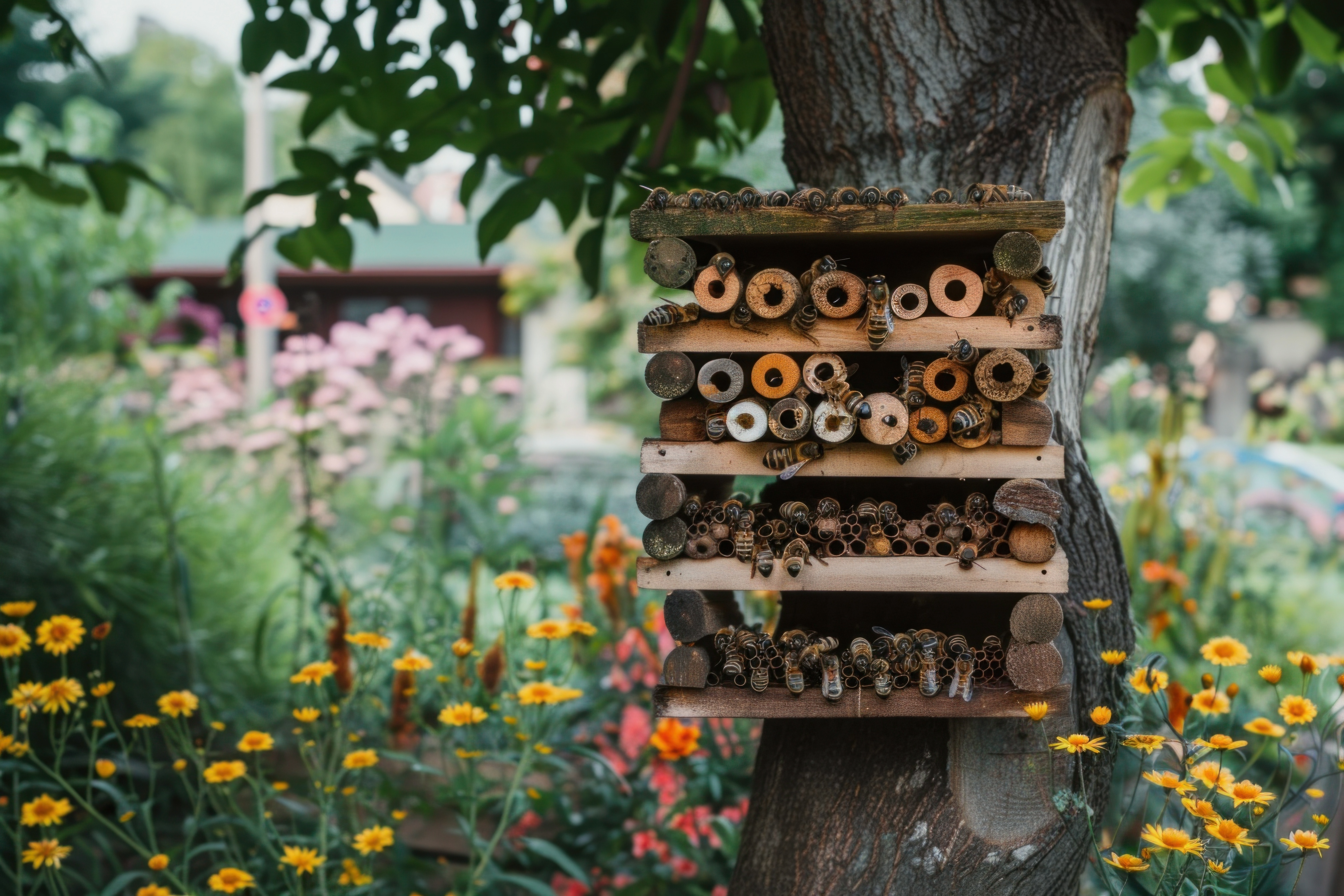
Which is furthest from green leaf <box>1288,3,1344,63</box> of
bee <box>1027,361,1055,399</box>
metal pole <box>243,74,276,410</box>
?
metal pole <box>243,74,276,410</box>

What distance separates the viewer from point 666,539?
51.9 inches

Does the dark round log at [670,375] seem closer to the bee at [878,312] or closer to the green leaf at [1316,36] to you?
the bee at [878,312]

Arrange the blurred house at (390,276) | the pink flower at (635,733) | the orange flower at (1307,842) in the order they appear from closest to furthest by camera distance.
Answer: the orange flower at (1307,842), the pink flower at (635,733), the blurred house at (390,276)

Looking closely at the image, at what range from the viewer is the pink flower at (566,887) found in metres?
2.04

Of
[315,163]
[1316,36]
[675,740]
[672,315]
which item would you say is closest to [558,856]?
[675,740]

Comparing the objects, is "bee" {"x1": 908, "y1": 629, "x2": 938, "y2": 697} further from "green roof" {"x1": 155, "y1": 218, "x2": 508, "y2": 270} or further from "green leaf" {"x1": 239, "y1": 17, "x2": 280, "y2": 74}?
"green roof" {"x1": 155, "y1": 218, "x2": 508, "y2": 270}

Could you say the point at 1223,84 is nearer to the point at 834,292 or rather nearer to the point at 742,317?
the point at 834,292

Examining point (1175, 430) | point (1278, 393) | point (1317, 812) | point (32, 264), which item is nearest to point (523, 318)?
point (32, 264)

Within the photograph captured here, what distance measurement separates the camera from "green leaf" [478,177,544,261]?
1.95 meters

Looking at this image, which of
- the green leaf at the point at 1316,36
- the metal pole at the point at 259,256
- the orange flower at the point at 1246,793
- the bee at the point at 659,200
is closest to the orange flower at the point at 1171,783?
the orange flower at the point at 1246,793

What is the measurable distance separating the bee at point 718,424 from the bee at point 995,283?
1.30 ft

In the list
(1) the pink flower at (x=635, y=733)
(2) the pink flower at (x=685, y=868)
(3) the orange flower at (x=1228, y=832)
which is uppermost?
(3) the orange flower at (x=1228, y=832)

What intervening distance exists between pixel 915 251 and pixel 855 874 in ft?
3.19

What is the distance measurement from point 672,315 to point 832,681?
54cm
